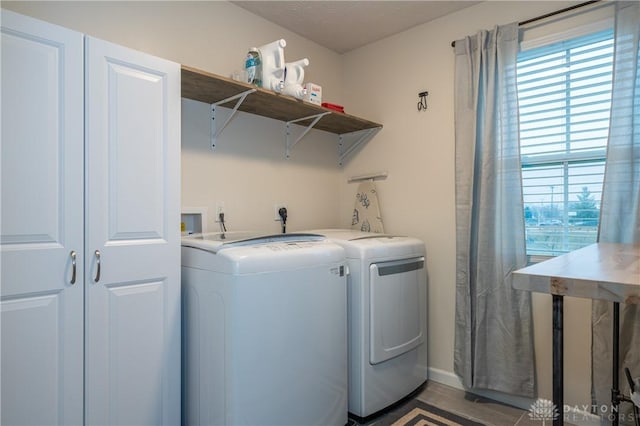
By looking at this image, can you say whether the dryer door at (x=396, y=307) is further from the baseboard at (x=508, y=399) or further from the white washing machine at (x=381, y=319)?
the baseboard at (x=508, y=399)

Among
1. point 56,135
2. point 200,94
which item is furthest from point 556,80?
point 56,135

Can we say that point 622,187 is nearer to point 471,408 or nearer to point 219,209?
point 471,408

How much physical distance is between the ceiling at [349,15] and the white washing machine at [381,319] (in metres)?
1.46

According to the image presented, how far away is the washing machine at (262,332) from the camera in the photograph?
1.49 m

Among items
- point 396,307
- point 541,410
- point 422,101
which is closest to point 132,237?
point 396,307

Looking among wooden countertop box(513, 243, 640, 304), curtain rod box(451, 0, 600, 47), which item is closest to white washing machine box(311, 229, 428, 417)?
wooden countertop box(513, 243, 640, 304)

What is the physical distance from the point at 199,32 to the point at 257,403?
2.01 m

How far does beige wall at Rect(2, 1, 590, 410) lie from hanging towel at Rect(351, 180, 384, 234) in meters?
0.07

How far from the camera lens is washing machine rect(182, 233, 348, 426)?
149 centimetres

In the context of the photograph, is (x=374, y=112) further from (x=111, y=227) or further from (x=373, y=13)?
(x=111, y=227)

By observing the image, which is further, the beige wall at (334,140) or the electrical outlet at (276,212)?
the electrical outlet at (276,212)

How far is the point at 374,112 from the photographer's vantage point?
115 inches

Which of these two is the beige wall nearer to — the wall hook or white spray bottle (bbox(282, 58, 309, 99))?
the wall hook

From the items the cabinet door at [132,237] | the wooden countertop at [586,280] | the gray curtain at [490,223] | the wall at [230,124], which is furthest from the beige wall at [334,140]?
the wooden countertop at [586,280]
